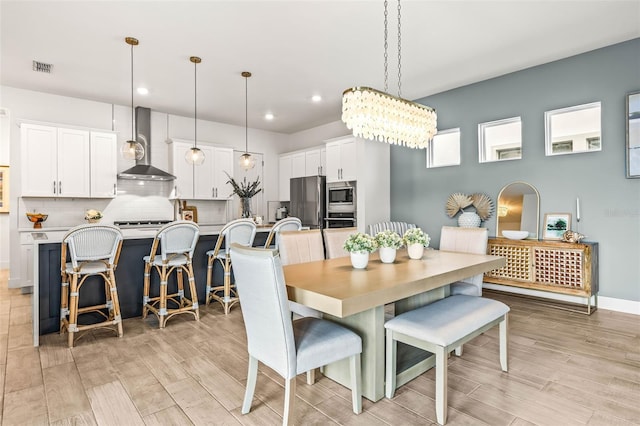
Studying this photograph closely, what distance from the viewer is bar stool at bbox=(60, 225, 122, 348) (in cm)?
288

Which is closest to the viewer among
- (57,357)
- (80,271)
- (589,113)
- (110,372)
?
(110,372)

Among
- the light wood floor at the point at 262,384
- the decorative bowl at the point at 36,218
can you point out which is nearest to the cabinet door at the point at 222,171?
the decorative bowl at the point at 36,218

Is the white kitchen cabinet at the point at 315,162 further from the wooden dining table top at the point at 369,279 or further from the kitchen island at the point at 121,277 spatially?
the wooden dining table top at the point at 369,279

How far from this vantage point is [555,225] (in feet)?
13.4

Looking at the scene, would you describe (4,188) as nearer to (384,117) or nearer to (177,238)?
(177,238)

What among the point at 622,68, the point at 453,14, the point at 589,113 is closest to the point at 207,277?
the point at 453,14

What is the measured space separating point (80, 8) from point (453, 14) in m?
3.25

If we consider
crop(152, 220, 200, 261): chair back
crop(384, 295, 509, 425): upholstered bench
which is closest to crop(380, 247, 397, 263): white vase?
crop(384, 295, 509, 425): upholstered bench

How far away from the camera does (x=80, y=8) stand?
292 centimetres

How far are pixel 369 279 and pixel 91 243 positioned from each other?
2459mm

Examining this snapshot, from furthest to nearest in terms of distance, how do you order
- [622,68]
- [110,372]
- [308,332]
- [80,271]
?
[622,68]
[80,271]
[110,372]
[308,332]

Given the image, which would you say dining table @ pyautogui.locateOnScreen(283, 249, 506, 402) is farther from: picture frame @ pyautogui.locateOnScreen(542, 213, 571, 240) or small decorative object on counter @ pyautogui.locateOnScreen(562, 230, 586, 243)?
picture frame @ pyautogui.locateOnScreen(542, 213, 571, 240)

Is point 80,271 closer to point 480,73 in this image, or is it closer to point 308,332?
point 308,332

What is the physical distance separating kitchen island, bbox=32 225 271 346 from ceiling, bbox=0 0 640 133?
201 cm
